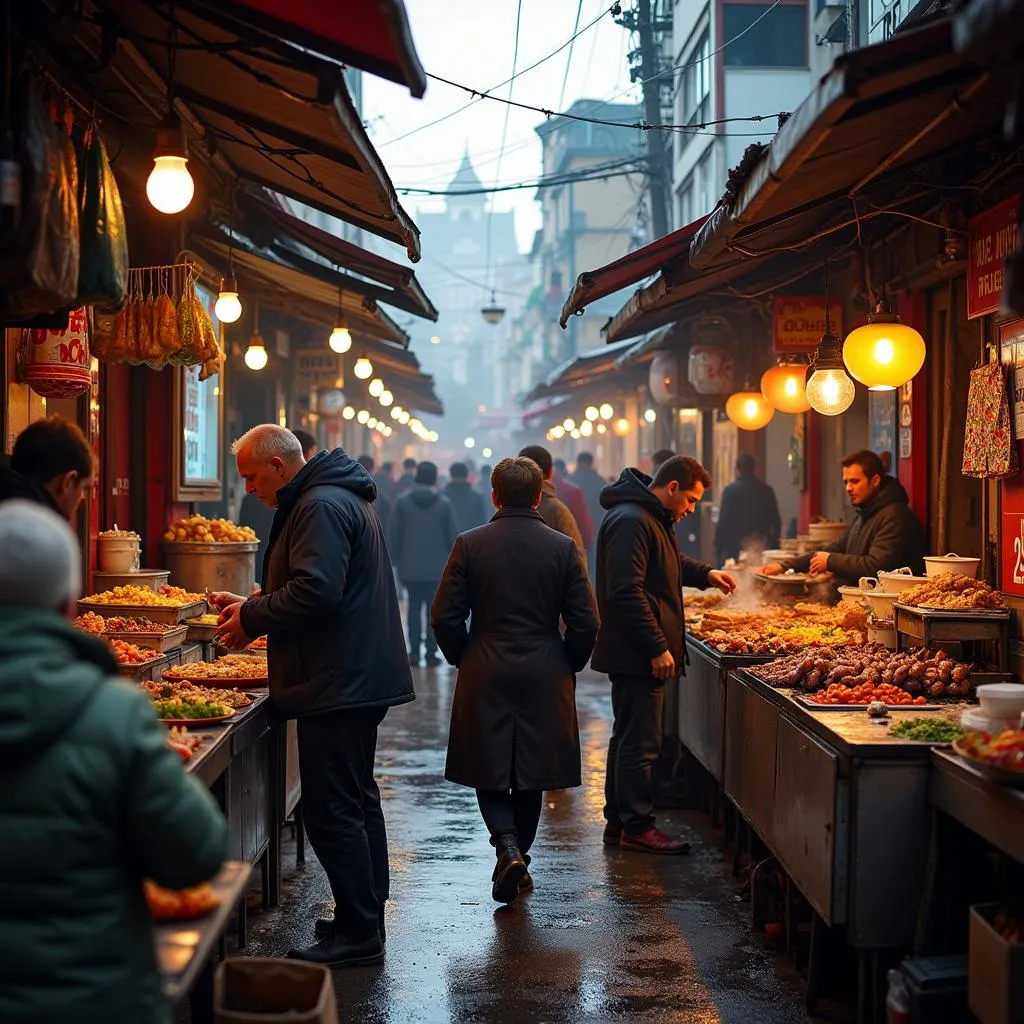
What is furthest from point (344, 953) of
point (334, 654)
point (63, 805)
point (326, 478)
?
point (63, 805)

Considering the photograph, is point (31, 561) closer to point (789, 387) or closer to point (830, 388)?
point (830, 388)

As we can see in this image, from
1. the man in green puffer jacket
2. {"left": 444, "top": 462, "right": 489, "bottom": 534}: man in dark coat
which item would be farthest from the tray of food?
{"left": 444, "top": 462, "right": 489, "bottom": 534}: man in dark coat

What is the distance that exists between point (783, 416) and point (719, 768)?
9.74 meters

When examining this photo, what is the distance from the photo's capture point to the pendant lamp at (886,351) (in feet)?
28.1

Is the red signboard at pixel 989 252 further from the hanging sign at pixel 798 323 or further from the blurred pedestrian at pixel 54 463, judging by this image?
the blurred pedestrian at pixel 54 463

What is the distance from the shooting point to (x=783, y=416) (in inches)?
699

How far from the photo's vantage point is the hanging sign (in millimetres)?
12188

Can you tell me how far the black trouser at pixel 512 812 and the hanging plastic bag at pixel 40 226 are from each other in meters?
3.84

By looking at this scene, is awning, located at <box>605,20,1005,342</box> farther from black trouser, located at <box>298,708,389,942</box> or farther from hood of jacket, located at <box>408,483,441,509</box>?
hood of jacket, located at <box>408,483,441,509</box>

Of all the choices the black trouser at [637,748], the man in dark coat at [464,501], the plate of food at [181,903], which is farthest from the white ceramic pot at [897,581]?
the man in dark coat at [464,501]

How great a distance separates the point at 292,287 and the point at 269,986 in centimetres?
946

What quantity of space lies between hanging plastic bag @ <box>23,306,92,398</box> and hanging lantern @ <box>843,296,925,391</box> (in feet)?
15.0

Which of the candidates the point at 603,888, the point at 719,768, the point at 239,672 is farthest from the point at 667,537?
the point at 239,672

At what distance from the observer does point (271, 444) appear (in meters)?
6.79
